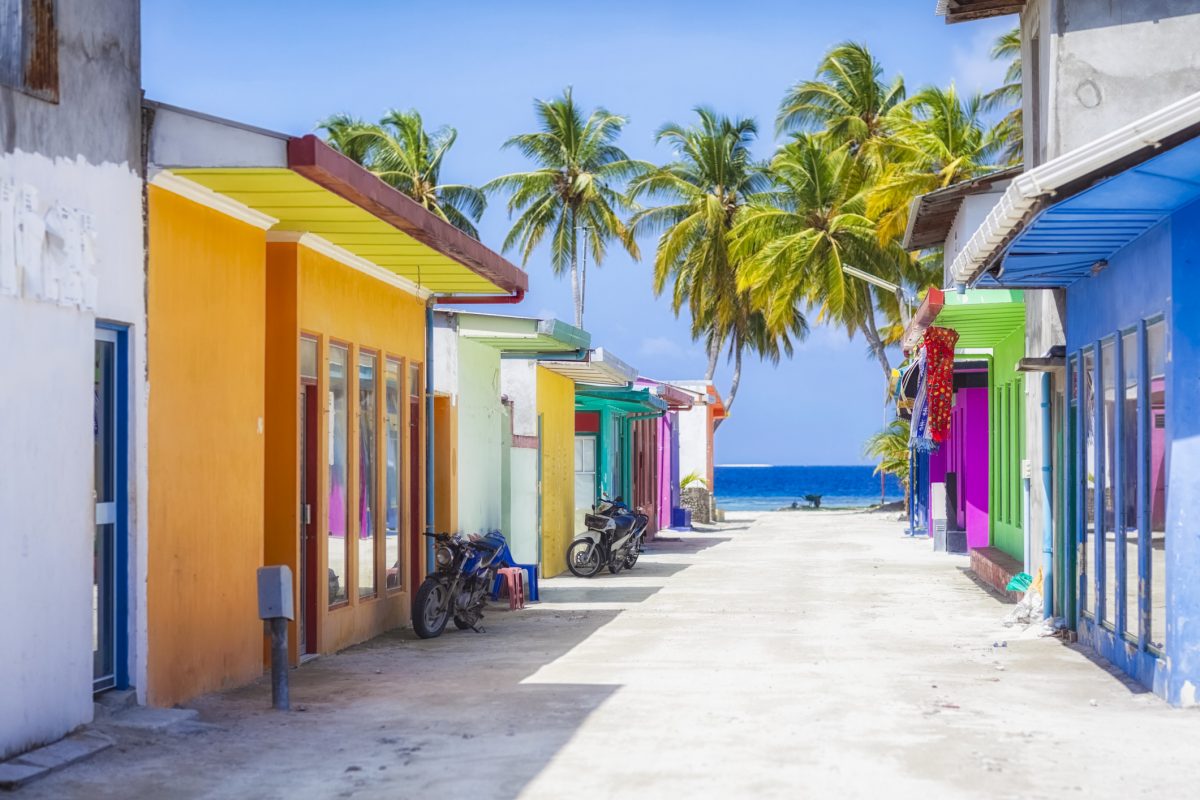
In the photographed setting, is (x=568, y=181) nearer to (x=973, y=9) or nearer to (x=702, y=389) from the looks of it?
(x=702, y=389)

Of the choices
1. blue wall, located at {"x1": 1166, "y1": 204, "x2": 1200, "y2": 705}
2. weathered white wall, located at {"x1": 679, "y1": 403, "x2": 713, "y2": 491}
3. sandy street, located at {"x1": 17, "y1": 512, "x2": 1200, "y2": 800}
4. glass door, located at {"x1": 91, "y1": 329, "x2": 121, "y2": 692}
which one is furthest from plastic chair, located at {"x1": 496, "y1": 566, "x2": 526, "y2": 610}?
weathered white wall, located at {"x1": 679, "y1": 403, "x2": 713, "y2": 491}

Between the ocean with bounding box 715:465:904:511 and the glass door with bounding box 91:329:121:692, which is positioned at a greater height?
the glass door with bounding box 91:329:121:692

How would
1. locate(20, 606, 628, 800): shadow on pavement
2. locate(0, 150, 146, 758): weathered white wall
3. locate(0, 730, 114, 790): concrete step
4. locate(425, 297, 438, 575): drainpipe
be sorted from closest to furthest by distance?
locate(0, 730, 114, 790): concrete step, locate(20, 606, 628, 800): shadow on pavement, locate(0, 150, 146, 758): weathered white wall, locate(425, 297, 438, 575): drainpipe

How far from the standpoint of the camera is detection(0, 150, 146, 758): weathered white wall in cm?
743

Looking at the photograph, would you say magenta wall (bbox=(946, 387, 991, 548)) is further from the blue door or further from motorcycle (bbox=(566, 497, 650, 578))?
the blue door

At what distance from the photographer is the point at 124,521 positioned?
881 cm

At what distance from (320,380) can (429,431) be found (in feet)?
11.4

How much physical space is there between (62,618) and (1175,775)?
216 inches

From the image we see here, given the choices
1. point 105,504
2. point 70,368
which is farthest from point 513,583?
point 70,368

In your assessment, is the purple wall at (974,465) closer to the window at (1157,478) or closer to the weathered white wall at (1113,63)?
the weathered white wall at (1113,63)

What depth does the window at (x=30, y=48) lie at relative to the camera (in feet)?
25.1

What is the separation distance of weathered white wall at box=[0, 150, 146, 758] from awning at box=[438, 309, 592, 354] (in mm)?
8440

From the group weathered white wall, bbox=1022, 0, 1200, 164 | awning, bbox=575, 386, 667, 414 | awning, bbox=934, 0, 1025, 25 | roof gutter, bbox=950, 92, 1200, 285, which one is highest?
awning, bbox=934, 0, 1025, 25

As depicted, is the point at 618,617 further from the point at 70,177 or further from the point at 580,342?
the point at 70,177
